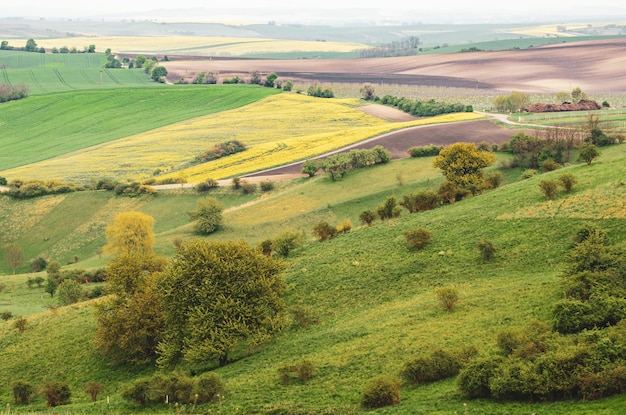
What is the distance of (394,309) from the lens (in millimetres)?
49500

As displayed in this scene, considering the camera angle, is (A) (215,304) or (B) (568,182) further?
(B) (568,182)

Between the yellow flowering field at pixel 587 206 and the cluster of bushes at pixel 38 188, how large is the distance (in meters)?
72.6

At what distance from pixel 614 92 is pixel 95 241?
122 metres

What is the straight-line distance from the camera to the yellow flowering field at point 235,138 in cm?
12519

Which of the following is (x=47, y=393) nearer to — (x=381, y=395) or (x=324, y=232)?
(x=381, y=395)

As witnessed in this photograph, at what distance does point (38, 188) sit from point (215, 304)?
71.5 meters

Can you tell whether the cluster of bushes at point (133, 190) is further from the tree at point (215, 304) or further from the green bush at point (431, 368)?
the green bush at point (431, 368)

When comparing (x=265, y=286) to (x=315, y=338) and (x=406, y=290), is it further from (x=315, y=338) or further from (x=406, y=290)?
(x=406, y=290)

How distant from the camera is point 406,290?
52.9 m

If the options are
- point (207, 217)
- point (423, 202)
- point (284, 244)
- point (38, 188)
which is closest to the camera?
point (284, 244)

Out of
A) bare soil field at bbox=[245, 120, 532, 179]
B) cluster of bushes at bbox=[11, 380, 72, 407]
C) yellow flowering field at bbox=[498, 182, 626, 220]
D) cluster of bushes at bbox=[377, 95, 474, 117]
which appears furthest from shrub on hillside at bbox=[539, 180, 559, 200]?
cluster of bushes at bbox=[377, 95, 474, 117]

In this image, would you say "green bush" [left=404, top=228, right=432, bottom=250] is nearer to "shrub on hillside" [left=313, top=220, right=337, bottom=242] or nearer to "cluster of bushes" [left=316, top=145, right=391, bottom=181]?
"shrub on hillside" [left=313, top=220, right=337, bottom=242]

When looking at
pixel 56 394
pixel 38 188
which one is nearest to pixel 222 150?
pixel 38 188

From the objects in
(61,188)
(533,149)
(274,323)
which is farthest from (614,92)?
(274,323)
